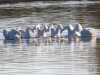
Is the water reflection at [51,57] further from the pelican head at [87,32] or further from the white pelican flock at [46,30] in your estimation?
the white pelican flock at [46,30]

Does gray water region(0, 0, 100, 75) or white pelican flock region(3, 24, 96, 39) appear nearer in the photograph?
gray water region(0, 0, 100, 75)

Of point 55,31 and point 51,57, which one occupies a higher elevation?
point 55,31

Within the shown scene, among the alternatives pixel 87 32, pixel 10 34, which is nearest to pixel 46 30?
pixel 10 34

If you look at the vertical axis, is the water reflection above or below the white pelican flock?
below

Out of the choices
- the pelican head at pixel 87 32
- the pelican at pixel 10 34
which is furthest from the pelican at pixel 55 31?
the pelican at pixel 10 34

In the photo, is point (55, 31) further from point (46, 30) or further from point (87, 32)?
point (87, 32)

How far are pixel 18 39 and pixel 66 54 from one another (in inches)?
253

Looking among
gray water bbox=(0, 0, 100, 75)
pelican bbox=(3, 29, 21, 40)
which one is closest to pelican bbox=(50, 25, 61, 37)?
gray water bbox=(0, 0, 100, 75)

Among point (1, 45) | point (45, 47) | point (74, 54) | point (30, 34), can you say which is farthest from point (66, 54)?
point (30, 34)

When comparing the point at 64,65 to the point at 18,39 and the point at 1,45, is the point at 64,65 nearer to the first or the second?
the point at 1,45

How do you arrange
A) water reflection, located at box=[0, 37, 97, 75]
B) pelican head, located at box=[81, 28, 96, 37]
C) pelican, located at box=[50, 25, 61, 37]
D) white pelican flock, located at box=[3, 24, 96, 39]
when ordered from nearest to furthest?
water reflection, located at box=[0, 37, 97, 75] → pelican head, located at box=[81, 28, 96, 37] → white pelican flock, located at box=[3, 24, 96, 39] → pelican, located at box=[50, 25, 61, 37]

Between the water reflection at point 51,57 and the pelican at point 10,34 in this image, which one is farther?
the pelican at point 10,34

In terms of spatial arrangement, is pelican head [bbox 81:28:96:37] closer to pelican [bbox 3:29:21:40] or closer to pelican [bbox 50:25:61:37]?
pelican [bbox 50:25:61:37]

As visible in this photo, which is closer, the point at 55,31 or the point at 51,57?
the point at 51,57
